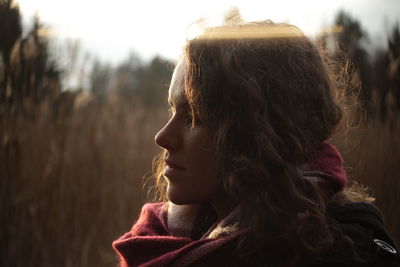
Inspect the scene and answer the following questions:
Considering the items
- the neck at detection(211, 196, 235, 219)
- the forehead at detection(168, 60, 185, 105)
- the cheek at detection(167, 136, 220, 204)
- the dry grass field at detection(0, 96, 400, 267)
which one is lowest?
the dry grass field at detection(0, 96, 400, 267)

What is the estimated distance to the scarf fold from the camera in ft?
3.72

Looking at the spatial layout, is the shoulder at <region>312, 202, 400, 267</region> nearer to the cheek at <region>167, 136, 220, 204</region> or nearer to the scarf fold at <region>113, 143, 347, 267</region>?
the scarf fold at <region>113, 143, 347, 267</region>

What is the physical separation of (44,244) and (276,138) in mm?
1654

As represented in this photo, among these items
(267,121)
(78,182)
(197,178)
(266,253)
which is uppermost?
(267,121)

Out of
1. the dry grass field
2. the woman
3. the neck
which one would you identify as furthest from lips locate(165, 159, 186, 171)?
the dry grass field

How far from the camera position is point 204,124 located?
121cm

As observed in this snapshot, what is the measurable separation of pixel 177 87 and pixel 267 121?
0.25 meters

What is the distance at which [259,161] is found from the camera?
3.73 ft

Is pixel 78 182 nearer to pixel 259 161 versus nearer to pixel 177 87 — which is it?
pixel 177 87

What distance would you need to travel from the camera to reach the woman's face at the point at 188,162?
120 cm

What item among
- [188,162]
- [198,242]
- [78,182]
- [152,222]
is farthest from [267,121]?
[78,182]

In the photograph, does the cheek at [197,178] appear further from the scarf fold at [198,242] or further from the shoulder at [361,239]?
the shoulder at [361,239]

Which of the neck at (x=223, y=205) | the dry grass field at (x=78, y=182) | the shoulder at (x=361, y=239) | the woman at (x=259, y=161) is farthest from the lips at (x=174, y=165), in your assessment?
the dry grass field at (x=78, y=182)

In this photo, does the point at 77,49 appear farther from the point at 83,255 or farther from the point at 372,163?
the point at 372,163
